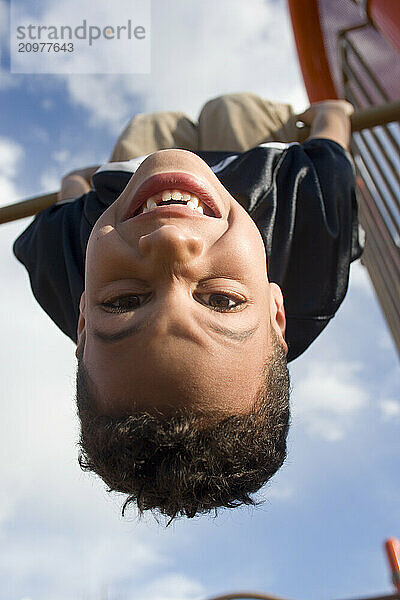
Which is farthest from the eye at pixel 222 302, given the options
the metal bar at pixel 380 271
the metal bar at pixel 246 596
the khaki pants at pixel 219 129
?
the metal bar at pixel 246 596

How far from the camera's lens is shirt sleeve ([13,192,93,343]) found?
1.93 m

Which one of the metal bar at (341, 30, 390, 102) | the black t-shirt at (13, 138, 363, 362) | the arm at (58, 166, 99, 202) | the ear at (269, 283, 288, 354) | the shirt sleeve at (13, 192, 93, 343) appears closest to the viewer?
the ear at (269, 283, 288, 354)

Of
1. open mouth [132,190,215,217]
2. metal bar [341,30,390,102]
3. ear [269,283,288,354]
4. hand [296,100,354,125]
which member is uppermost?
metal bar [341,30,390,102]

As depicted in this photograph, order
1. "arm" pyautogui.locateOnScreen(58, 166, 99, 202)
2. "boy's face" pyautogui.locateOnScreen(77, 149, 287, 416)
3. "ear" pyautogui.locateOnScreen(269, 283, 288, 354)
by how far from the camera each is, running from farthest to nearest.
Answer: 1. "arm" pyautogui.locateOnScreen(58, 166, 99, 202)
2. "ear" pyautogui.locateOnScreen(269, 283, 288, 354)
3. "boy's face" pyautogui.locateOnScreen(77, 149, 287, 416)

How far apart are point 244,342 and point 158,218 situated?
315 millimetres

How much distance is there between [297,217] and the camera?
1870 mm

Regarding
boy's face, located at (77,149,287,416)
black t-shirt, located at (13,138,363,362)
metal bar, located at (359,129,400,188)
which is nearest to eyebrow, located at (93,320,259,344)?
boy's face, located at (77,149,287,416)

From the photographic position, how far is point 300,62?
423 centimetres

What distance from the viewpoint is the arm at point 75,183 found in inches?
90.1

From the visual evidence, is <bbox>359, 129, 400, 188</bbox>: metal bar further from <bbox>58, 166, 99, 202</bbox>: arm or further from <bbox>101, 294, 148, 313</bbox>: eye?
<bbox>101, 294, 148, 313</bbox>: eye

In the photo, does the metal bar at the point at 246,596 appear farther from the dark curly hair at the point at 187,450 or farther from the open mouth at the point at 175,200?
the open mouth at the point at 175,200

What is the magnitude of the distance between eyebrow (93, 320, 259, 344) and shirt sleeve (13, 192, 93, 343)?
63 cm

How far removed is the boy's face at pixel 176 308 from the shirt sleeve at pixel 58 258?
1.87 ft

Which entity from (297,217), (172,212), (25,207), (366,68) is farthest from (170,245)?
(366,68)
